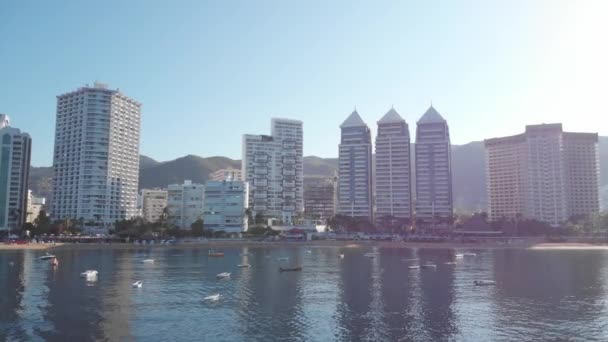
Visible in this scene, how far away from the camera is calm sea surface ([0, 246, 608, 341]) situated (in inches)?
1886

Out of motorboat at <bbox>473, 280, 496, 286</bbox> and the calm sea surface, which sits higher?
motorboat at <bbox>473, 280, 496, 286</bbox>

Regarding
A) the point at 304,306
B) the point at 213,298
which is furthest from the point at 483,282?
the point at 213,298

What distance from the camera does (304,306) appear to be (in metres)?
61.2

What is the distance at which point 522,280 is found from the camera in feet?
279

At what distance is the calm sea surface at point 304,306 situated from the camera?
47.9 metres

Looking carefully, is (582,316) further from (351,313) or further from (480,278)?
(480,278)

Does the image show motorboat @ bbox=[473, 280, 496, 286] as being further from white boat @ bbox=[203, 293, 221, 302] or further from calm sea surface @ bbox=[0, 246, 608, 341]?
white boat @ bbox=[203, 293, 221, 302]

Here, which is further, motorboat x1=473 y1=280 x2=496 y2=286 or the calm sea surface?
motorboat x1=473 y1=280 x2=496 y2=286

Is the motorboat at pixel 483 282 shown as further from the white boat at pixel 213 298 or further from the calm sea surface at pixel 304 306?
the white boat at pixel 213 298

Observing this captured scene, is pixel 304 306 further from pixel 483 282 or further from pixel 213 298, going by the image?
pixel 483 282

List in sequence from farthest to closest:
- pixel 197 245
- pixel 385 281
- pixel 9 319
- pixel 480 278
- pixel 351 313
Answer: pixel 197 245, pixel 480 278, pixel 385 281, pixel 351 313, pixel 9 319

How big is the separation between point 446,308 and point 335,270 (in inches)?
1728

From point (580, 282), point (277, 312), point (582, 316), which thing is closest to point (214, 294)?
point (277, 312)

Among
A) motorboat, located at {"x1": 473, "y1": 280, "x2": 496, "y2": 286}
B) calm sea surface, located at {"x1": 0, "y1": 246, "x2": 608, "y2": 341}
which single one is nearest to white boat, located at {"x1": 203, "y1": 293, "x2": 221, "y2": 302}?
calm sea surface, located at {"x1": 0, "y1": 246, "x2": 608, "y2": 341}
